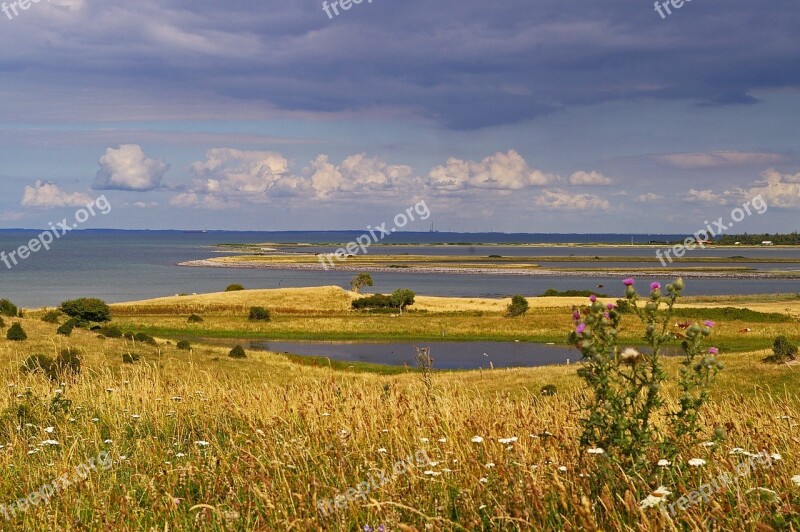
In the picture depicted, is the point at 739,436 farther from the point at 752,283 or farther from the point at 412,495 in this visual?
the point at 752,283

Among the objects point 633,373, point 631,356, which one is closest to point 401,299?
point 633,373

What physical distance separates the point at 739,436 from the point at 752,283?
145 meters

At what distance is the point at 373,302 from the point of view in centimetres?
9019

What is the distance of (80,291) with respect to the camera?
116312 millimetres

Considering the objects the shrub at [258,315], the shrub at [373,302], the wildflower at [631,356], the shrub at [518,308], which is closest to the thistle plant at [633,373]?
the wildflower at [631,356]

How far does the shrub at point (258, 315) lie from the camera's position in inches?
3063

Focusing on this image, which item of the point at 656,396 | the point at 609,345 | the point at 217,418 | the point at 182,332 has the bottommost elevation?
the point at 182,332

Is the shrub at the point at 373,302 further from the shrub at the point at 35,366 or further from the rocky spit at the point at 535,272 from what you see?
the rocky spit at the point at 535,272

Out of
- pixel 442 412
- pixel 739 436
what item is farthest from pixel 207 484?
pixel 739 436

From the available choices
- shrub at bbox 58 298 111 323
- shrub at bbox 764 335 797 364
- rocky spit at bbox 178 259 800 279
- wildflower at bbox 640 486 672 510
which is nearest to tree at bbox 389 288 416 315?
shrub at bbox 58 298 111 323

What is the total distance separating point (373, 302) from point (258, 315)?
1697 cm

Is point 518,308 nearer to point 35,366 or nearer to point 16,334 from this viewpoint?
point 16,334

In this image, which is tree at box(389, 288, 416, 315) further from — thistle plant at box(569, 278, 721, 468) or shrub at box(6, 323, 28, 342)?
thistle plant at box(569, 278, 721, 468)

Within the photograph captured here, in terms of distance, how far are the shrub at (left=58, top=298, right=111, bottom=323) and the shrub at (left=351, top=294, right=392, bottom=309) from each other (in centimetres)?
3207
